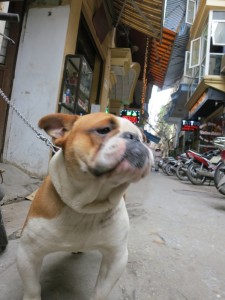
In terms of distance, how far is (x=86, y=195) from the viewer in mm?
1563

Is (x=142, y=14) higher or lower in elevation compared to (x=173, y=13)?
lower

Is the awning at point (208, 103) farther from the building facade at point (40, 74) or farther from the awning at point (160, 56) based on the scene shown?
Result: the building facade at point (40, 74)

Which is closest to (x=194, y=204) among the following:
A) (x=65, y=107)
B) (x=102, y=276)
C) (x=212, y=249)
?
(x=212, y=249)

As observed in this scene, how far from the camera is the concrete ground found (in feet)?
6.61

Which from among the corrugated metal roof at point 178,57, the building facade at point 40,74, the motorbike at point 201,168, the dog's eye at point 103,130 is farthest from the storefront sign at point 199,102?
the dog's eye at point 103,130

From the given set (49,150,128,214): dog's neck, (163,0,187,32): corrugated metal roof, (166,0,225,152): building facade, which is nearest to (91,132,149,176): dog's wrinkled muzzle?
(49,150,128,214): dog's neck

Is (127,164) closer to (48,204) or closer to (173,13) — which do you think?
(48,204)

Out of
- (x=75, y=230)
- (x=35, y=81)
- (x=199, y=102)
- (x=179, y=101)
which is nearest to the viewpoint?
(x=75, y=230)

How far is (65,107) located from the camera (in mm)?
6414

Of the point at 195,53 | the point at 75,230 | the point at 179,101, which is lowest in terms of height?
the point at 75,230

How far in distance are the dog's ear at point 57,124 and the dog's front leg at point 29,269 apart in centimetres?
59

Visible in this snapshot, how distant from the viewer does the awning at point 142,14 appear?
286 inches

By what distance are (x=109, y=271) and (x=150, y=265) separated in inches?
35.4

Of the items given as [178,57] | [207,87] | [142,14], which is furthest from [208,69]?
[142,14]
